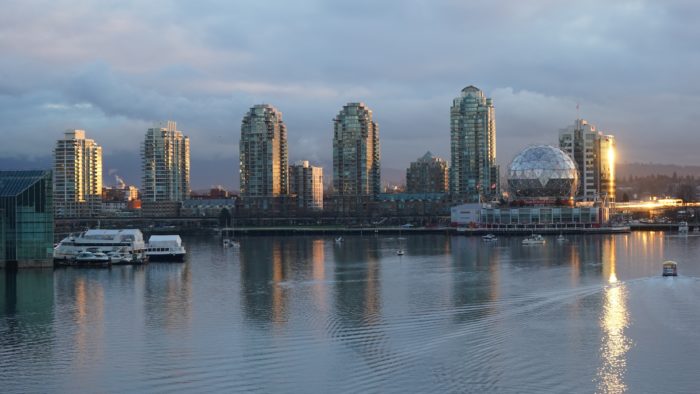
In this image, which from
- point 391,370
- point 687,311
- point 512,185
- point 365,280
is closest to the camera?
point 391,370

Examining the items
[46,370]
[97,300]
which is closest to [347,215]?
[97,300]

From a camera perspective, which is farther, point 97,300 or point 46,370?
point 97,300

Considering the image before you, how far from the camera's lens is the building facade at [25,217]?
47.2m

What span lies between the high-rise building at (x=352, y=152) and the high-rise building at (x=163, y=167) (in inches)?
1188

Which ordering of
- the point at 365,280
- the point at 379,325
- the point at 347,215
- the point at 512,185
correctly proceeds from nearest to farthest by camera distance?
the point at 379,325, the point at 365,280, the point at 512,185, the point at 347,215

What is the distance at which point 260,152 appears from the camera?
466ft

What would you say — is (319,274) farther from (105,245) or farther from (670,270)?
(670,270)

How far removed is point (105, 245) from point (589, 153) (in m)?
100

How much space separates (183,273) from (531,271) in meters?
18.7

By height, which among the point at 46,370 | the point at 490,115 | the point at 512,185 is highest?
the point at 490,115

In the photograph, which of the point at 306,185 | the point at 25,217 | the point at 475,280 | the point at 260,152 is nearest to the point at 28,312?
the point at 25,217

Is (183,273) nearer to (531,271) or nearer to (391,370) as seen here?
(531,271)

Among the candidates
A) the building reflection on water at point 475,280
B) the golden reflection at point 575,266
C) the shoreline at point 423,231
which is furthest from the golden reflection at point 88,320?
the shoreline at point 423,231

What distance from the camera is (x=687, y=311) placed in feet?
96.8
